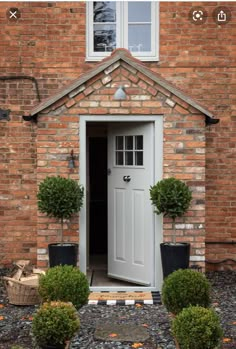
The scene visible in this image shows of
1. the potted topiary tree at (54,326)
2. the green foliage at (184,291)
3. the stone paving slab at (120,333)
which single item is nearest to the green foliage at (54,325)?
the potted topiary tree at (54,326)

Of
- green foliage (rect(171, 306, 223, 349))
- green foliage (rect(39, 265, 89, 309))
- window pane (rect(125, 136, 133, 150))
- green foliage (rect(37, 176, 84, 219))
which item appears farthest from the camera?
window pane (rect(125, 136, 133, 150))

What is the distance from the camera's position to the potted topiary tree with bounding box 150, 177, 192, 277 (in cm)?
716

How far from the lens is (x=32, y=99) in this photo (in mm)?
8766

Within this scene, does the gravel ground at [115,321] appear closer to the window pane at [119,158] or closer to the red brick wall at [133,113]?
the red brick wall at [133,113]

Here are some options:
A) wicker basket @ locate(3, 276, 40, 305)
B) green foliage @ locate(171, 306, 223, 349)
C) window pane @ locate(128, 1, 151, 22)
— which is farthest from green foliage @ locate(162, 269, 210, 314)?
window pane @ locate(128, 1, 151, 22)

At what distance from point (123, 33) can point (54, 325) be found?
5.42m

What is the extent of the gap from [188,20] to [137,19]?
2.58 feet

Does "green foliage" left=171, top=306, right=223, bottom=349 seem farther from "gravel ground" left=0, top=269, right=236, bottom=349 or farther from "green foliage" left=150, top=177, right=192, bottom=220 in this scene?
"green foliage" left=150, top=177, right=192, bottom=220

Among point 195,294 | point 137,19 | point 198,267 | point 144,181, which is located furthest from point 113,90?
point 195,294

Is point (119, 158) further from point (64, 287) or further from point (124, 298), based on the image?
point (64, 287)

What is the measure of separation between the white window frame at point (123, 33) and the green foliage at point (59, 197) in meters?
2.43

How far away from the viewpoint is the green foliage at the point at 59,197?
23.5 ft

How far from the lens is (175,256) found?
716cm

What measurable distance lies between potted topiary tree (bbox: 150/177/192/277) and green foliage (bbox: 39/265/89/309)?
5.93 feet
